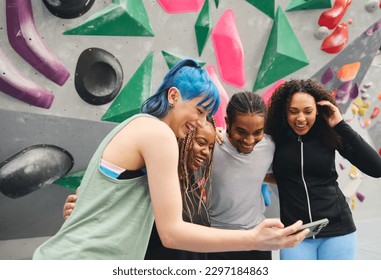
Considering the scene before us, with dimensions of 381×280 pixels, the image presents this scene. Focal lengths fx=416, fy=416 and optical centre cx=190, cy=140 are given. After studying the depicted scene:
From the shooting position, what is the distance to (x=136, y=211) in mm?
957

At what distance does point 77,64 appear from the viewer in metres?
2.94

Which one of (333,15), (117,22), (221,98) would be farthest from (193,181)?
(333,15)

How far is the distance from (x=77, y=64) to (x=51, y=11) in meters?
0.39

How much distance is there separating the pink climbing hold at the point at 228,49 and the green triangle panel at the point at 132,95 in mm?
664

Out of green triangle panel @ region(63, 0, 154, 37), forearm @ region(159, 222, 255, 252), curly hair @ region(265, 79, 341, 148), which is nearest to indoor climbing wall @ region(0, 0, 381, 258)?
green triangle panel @ region(63, 0, 154, 37)

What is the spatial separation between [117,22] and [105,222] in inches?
92.4

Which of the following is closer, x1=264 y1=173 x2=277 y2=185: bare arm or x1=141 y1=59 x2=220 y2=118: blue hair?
x1=141 y1=59 x2=220 y2=118: blue hair

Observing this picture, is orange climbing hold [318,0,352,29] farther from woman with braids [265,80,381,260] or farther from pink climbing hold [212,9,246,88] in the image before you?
woman with braids [265,80,381,260]

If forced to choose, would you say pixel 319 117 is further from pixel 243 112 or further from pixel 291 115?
pixel 243 112

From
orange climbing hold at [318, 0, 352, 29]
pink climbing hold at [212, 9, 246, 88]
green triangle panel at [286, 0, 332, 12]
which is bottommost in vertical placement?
pink climbing hold at [212, 9, 246, 88]

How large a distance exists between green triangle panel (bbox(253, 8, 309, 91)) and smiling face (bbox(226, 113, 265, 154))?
200cm

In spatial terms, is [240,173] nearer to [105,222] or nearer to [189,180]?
[189,180]

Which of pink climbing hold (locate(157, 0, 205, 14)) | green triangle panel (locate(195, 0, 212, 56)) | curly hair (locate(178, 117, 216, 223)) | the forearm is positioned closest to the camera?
the forearm

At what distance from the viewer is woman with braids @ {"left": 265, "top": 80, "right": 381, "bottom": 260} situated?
6.06ft
